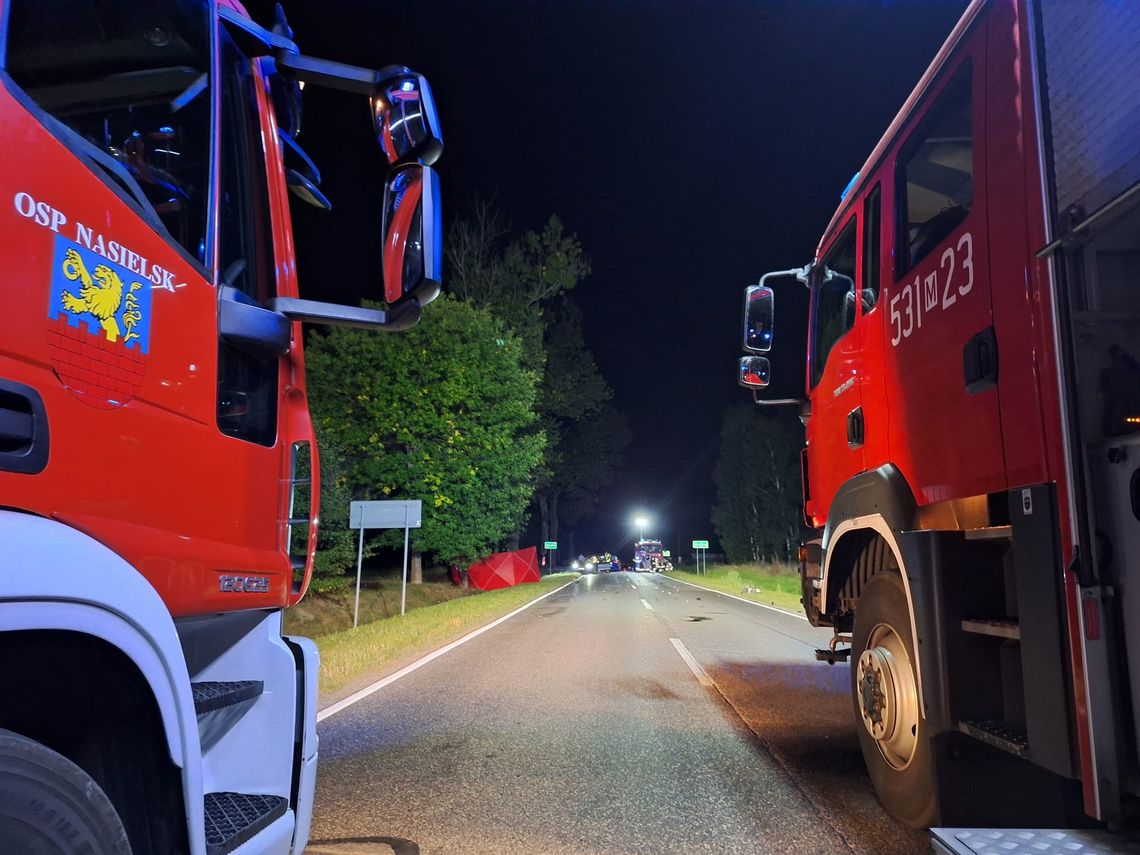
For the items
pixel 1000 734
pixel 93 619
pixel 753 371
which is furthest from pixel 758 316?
pixel 93 619

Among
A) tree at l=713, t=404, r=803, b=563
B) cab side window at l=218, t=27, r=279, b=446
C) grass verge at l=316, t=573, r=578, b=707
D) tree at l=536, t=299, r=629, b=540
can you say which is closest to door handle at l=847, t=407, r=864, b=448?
cab side window at l=218, t=27, r=279, b=446

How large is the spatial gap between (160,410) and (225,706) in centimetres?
95

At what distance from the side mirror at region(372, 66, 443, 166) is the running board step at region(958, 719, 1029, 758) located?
2.86 meters

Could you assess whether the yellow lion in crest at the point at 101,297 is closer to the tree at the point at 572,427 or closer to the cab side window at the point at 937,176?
the cab side window at the point at 937,176

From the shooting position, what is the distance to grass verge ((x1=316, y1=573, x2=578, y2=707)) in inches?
352

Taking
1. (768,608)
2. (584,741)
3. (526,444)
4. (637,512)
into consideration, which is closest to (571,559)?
(637,512)

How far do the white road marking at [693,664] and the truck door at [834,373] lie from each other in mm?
3461

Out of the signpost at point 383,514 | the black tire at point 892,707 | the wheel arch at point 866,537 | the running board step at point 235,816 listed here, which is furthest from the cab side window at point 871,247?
the signpost at point 383,514

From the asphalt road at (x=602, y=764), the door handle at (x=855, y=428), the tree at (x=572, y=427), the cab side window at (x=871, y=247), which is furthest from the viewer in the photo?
the tree at (x=572, y=427)

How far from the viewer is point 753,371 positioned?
5906 millimetres

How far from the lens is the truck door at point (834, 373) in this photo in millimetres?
4617

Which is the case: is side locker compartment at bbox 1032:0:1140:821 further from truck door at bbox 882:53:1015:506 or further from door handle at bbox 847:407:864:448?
door handle at bbox 847:407:864:448

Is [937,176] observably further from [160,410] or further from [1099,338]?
[160,410]

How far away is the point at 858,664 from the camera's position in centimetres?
413
